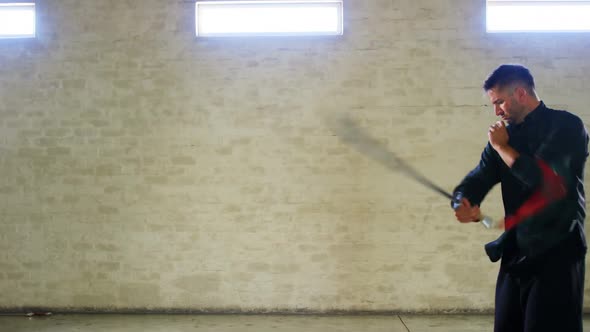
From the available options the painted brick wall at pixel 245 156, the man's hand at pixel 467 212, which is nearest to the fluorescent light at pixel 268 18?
the painted brick wall at pixel 245 156

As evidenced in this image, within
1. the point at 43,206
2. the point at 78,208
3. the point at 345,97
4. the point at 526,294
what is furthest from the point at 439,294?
the point at 43,206

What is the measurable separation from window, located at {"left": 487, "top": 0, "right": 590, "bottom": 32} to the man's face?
3.11 meters

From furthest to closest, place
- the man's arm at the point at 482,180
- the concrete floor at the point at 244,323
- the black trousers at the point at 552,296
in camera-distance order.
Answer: the concrete floor at the point at 244,323 < the man's arm at the point at 482,180 < the black trousers at the point at 552,296

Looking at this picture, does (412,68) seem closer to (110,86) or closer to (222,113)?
(222,113)

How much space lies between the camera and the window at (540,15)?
526 cm

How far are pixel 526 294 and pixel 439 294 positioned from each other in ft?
9.94

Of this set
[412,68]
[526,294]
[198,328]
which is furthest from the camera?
[412,68]

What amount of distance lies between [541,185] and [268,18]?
11.9 ft

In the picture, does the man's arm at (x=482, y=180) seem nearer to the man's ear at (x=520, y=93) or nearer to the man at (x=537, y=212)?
the man at (x=537, y=212)

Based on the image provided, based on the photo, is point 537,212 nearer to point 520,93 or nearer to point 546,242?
point 546,242

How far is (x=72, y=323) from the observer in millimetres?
5027

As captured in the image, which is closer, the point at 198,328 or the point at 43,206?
the point at 198,328

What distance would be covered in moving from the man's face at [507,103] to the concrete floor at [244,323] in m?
2.74

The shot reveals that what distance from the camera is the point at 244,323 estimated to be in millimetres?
4996
